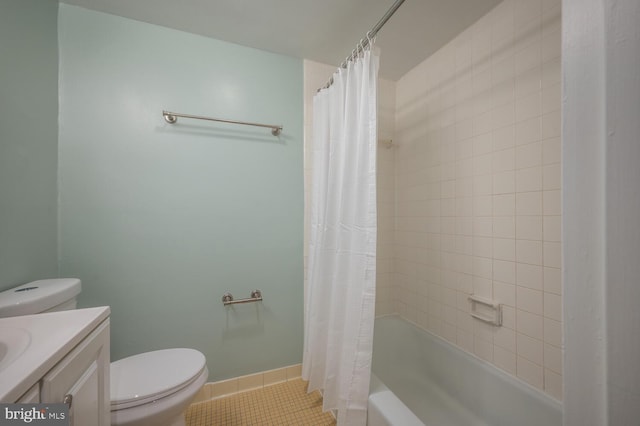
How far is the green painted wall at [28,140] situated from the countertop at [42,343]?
0.47 meters

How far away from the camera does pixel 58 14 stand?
1216mm

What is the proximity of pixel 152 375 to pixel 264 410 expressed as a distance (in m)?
0.68

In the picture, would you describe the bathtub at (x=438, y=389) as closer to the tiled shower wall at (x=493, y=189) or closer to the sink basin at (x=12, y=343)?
the tiled shower wall at (x=493, y=189)

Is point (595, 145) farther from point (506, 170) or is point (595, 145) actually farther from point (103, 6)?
point (103, 6)

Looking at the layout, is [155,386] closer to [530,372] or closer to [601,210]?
[601,210]

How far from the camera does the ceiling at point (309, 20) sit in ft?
4.01

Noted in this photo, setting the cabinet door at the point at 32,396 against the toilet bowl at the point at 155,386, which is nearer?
the cabinet door at the point at 32,396

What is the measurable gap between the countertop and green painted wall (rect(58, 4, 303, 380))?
2.08ft

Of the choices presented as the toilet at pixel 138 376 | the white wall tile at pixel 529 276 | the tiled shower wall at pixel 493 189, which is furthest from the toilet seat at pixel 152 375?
the white wall tile at pixel 529 276

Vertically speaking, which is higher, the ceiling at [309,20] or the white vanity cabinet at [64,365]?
the ceiling at [309,20]

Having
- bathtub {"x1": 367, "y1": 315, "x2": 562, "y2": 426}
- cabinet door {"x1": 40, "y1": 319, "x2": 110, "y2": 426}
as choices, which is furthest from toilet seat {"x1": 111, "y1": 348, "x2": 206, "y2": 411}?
bathtub {"x1": 367, "y1": 315, "x2": 562, "y2": 426}

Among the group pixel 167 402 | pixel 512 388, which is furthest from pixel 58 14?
pixel 512 388

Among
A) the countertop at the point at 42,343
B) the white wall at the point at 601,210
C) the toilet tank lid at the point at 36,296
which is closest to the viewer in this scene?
the white wall at the point at 601,210

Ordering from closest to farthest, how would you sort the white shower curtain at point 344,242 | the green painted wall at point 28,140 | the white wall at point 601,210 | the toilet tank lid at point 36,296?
the white wall at point 601,210, the toilet tank lid at point 36,296, the green painted wall at point 28,140, the white shower curtain at point 344,242
